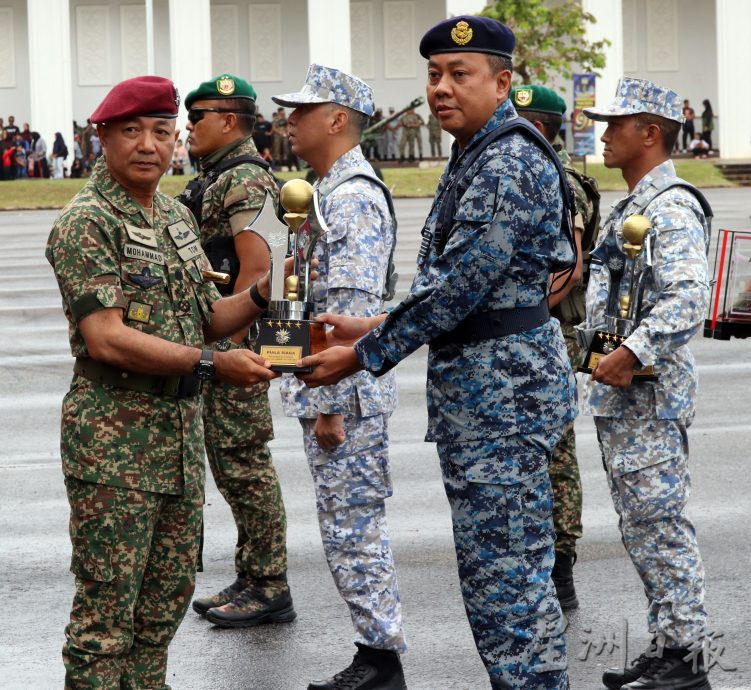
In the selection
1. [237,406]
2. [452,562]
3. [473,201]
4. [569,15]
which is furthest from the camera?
[569,15]

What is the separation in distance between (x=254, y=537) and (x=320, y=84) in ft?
7.02

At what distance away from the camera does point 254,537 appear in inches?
249

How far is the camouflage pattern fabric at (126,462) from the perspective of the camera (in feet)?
14.4

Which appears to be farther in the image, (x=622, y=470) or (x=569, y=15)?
(x=569, y=15)

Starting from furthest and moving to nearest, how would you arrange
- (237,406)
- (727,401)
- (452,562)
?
(727,401)
(452,562)
(237,406)

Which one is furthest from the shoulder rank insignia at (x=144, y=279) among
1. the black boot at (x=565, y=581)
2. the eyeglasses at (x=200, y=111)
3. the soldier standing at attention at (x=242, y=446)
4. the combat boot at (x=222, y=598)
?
the black boot at (x=565, y=581)

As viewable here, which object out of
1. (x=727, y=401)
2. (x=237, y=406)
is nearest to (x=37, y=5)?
(x=727, y=401)

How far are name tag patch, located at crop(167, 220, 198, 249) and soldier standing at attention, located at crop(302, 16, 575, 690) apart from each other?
741mm

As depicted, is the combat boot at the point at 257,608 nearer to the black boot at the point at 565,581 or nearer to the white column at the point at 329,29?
the black boot at the point at 565,581

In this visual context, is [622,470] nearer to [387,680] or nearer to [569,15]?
[387,680]

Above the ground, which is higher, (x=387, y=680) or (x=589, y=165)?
(x=589, y=165)

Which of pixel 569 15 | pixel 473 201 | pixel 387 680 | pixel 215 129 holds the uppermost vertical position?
pixel 569 15

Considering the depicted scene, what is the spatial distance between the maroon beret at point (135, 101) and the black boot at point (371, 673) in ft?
7.30

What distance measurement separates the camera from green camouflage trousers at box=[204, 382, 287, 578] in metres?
6.29
